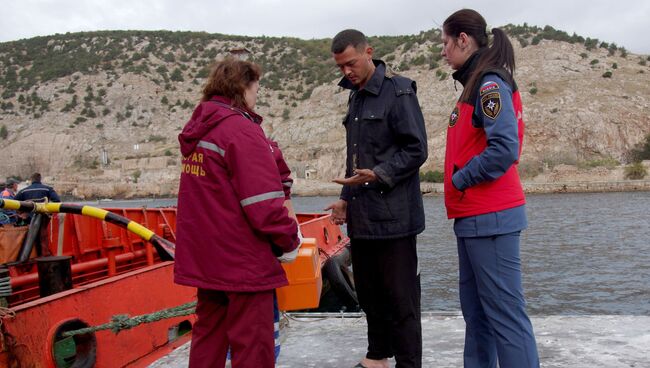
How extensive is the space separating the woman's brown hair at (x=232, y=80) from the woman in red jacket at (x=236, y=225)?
0.22ft

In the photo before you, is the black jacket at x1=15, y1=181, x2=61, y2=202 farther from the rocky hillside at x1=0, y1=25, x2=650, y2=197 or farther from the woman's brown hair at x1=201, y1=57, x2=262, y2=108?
the rocky hillside at x1=0, y1=25, x2=650, y2=197

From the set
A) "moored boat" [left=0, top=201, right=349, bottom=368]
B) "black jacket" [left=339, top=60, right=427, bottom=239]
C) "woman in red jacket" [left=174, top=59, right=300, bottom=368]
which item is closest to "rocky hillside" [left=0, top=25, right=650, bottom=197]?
"moored boat" [left=0, top=201, right=349, bottom=368]

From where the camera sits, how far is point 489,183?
305 centimetres

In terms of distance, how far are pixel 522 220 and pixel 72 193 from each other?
7308 centimetres

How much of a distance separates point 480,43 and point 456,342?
221 centimetres

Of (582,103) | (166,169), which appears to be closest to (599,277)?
(582,103)

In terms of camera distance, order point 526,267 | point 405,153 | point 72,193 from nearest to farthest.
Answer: point 405,153 → point 526,267 → point 72,193

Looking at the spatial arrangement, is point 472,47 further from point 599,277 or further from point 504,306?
point 599,277

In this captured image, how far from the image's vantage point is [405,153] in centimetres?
346

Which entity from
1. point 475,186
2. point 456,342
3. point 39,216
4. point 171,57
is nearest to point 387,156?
point 475,186

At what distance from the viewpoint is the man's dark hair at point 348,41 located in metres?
3.64

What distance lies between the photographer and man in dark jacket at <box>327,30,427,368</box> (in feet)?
11.4

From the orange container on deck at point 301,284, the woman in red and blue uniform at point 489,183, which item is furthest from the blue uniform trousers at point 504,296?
the orange container on deck at point 301,284

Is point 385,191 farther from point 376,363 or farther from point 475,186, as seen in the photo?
point 376,363
